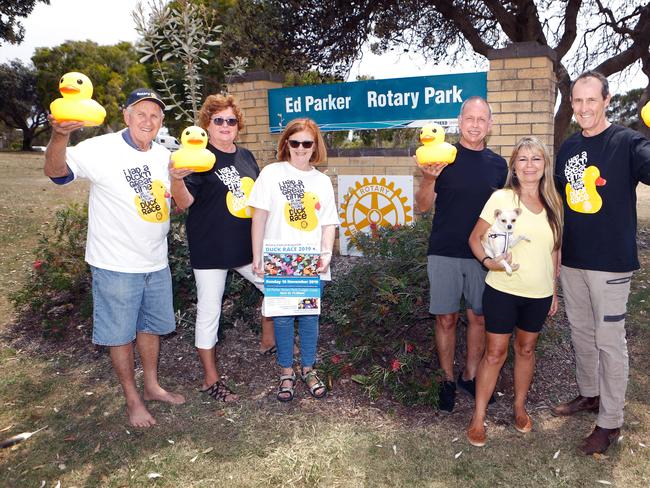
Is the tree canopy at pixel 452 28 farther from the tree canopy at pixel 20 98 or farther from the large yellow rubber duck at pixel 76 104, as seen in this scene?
the tree canopy at pixel 20 98

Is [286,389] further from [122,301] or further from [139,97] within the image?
[139,97]

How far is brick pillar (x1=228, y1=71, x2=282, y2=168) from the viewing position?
6645mm

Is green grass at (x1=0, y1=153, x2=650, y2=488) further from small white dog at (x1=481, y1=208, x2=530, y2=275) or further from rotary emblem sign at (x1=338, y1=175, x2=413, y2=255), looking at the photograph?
rotary emblem sign at (x1=338, y1=175, x2=413, y2=255)

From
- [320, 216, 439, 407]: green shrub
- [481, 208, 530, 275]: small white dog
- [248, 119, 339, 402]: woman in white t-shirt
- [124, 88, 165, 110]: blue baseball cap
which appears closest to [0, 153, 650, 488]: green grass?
[320, 216, 439, 407]: green shrub

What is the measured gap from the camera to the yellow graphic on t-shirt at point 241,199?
10.9ft

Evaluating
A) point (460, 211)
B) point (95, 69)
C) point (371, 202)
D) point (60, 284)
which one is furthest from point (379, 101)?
point (95, 69)

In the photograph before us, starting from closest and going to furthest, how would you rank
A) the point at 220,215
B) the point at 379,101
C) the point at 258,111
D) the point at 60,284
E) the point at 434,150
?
the point at 434,150
the point at 220,215
the point at 60,284
the point at 379,101
the point at 258,111

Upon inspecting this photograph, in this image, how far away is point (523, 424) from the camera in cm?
310

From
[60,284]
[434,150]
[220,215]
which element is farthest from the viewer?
[60,284]

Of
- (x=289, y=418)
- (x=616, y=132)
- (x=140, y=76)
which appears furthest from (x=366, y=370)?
(x=140, y=76)

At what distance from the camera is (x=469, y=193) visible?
3.04m

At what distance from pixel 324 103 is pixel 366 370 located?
3675 millimetres

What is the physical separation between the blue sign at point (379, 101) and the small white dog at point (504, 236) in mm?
3049

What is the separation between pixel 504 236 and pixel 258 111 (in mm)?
4681
